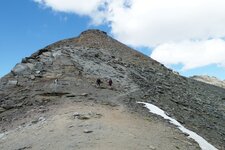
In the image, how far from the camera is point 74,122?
2242 centimetres

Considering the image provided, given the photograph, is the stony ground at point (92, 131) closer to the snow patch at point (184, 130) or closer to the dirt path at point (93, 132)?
the dirt path at point (93, 132)

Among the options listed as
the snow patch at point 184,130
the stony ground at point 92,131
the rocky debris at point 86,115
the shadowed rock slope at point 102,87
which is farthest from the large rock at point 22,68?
the rocky debris at point 86,115

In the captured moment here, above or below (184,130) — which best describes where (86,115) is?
above

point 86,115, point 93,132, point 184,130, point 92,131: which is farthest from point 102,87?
point 93,132

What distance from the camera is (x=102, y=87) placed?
32219 millimetres

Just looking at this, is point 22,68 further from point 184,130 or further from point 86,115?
point 184,130

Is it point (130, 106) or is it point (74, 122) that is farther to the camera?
point (130, 106)

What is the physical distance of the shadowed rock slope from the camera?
28891 mm

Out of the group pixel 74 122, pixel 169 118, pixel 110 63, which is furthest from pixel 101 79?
pixel 74 122

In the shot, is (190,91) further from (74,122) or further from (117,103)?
(74,122)

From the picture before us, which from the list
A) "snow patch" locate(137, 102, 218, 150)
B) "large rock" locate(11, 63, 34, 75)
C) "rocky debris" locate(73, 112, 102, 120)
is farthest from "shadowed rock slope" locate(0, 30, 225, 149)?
"rocky debris" locate(73, 112, 102, 120)

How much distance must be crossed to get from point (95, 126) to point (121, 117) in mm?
3321

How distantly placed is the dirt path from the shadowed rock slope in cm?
233

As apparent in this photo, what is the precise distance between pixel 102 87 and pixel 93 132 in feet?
38.4
